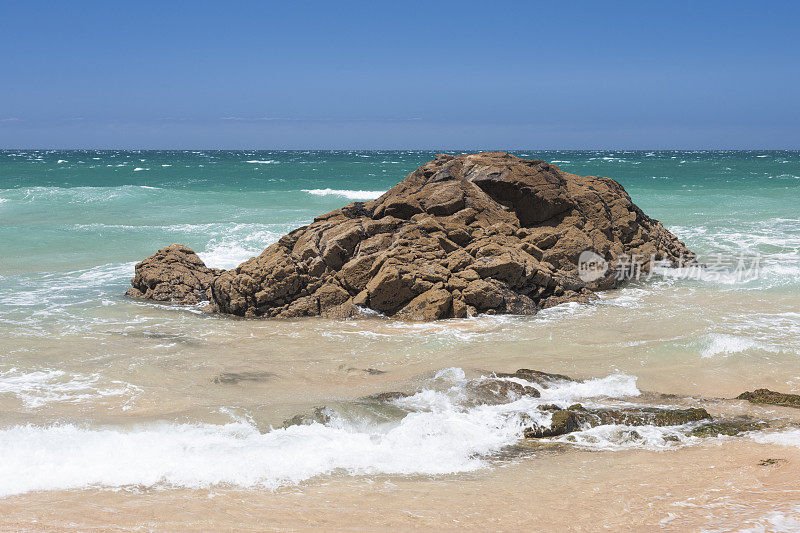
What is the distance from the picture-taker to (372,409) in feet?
19.4

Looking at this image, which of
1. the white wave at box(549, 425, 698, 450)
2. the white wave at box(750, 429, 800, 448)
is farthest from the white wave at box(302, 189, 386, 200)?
the white wave at box(750, 429, 800, 448)

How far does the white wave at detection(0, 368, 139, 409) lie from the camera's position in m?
6.43

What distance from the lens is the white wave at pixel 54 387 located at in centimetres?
643

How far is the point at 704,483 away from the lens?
4418 mm

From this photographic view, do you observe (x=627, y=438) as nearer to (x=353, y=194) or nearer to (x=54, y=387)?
→ (x=54, y=387)

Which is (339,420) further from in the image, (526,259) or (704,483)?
(526,259)

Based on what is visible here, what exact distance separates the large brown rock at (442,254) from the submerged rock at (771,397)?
13.0ft

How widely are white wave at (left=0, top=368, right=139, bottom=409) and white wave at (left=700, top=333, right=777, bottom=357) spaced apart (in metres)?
6.38

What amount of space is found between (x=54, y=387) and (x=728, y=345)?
7.44 meters

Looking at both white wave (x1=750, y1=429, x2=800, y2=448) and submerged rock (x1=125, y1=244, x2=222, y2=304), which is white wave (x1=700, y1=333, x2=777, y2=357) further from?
submerged rock (x1=125, y1=244, x2=222, y2=304)

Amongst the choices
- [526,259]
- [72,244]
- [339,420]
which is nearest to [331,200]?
[72,244]

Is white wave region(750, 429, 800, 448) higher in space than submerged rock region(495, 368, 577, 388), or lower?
higher

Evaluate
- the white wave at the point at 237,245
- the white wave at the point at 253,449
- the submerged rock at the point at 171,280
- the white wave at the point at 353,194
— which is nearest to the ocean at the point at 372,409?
the white wave at the point at 253,449

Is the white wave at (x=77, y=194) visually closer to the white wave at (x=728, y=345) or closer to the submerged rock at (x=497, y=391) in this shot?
the submerged rock at (x=497, y=391)
